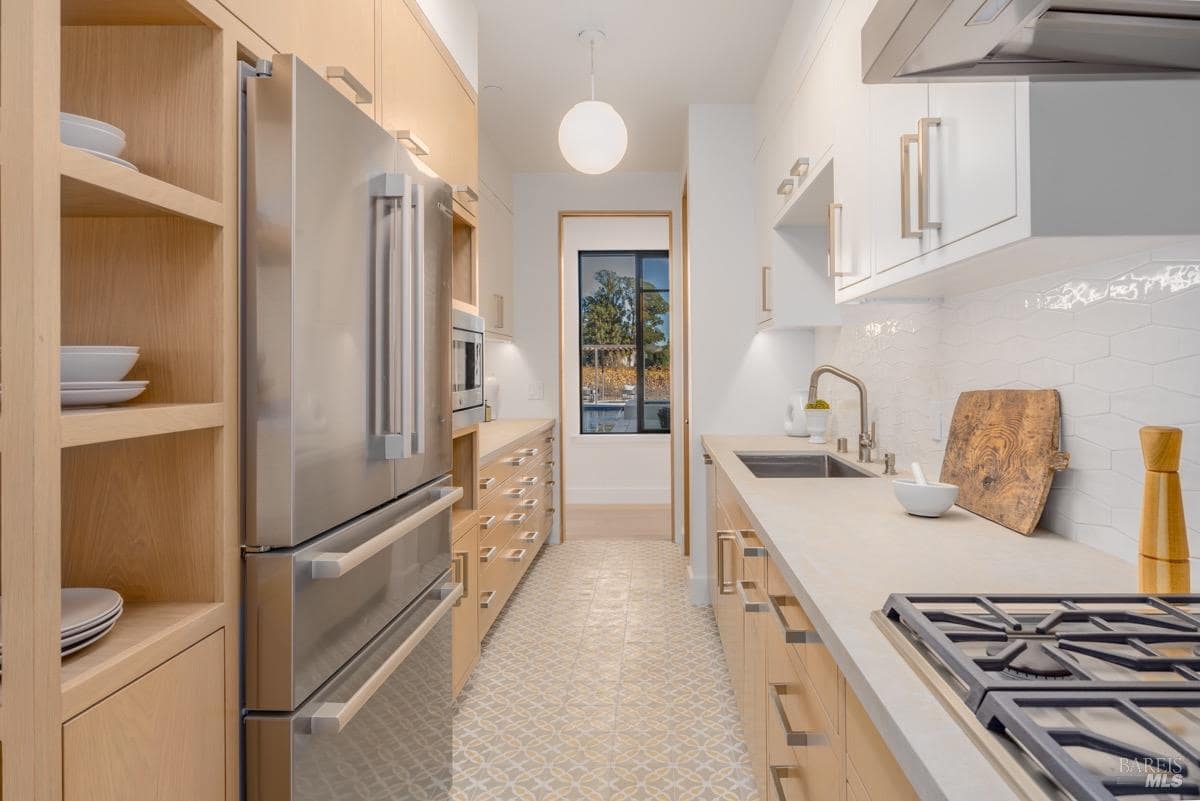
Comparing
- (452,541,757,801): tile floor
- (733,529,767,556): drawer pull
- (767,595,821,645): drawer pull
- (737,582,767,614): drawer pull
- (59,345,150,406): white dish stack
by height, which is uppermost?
(59,345,150,406): white dish stack

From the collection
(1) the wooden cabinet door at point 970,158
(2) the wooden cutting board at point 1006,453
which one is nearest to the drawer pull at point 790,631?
(2) the wooden cutting board at point 1006,453

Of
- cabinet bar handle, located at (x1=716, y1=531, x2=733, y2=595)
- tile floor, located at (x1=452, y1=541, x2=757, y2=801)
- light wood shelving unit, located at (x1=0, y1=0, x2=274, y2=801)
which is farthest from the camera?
cabinet bar handle, located at (x1=716, y1=531, x2=733, y2=595)

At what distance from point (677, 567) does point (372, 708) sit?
122 inches

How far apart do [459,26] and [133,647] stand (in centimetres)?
237

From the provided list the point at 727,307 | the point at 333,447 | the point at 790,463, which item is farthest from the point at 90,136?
the point at 727,307

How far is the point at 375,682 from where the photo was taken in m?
1.42

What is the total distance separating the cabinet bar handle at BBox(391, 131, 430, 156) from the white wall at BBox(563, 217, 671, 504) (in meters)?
4.46

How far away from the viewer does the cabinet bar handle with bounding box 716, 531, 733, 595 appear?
2.54 m

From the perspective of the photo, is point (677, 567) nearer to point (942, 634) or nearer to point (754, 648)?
point (754, 648)

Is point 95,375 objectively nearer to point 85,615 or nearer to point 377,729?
point 85,615

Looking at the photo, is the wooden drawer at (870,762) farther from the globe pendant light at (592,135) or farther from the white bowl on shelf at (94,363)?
the globe pendant light at (592,135)

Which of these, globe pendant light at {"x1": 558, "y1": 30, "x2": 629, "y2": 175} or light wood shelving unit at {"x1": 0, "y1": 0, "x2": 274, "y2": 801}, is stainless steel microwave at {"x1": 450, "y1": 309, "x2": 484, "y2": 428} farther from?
light wood shelving unit at {"x1": 0, "y1": 0, "x2": 274, "y2": 801}

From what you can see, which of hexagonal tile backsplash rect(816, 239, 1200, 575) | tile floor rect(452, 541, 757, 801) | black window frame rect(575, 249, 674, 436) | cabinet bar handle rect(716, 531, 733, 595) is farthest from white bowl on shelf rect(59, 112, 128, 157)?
black window frame rect(575, 249, 674, 436)

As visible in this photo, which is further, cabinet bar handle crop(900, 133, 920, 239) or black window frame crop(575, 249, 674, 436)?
black window frame crop(575, 249, 674, 436)
